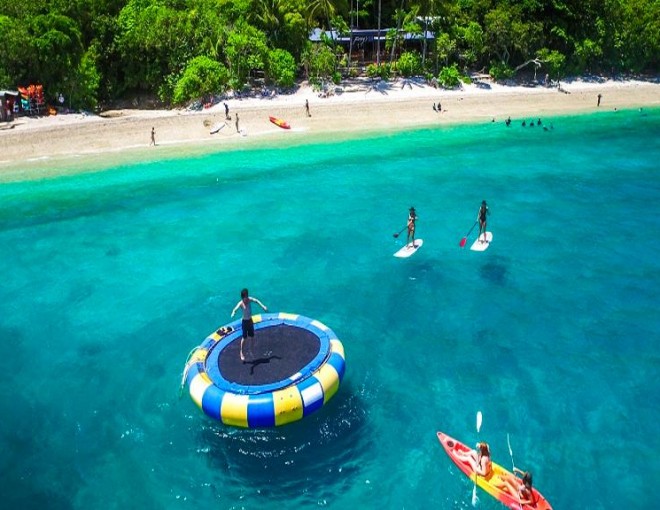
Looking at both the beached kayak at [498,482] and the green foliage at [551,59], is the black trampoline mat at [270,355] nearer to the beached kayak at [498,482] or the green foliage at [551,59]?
the beached kayak at [498,482]

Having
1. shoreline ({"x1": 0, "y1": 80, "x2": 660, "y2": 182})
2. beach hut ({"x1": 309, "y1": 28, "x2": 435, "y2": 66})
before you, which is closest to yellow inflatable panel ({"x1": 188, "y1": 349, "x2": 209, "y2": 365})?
shoreline ({"x1": 0, "y1": 80, "x2": 660, "y2": 182})

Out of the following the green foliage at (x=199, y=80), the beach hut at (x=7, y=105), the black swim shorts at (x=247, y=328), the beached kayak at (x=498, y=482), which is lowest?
the beached kayak at (x=498, y=482)

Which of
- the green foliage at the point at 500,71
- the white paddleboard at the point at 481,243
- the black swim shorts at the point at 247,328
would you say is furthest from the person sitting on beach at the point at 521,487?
A: the green foliage at the point at 500,71

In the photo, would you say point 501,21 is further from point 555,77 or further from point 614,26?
point 614,26

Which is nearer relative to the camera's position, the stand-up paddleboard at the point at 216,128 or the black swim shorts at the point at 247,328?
the black swim shorts at the point at 247,328

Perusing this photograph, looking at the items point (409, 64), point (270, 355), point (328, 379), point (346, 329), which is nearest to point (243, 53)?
point (409, 64)

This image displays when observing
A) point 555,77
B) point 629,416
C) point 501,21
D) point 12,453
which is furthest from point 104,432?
point 555,77

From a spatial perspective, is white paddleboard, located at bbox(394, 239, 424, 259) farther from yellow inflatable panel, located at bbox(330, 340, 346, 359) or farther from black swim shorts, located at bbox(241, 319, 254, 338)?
black swim shorts, located at bbox(241, 319, 254, 338)
